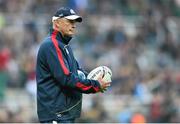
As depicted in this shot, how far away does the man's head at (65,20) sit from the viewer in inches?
313

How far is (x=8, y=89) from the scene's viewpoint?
1634cm

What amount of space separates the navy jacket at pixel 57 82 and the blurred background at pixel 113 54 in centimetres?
560

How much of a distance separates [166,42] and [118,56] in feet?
7.35

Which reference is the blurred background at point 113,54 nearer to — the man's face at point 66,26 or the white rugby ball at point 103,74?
the white rugby ball at point 103,74

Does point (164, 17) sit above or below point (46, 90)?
below

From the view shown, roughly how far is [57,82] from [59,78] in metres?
0.11

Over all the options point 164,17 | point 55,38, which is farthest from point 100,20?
point 55,38

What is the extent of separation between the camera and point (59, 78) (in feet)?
25.7

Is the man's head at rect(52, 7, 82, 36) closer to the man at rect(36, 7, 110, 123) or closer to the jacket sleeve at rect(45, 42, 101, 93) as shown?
the man at rect(36, 7, 110, 123)

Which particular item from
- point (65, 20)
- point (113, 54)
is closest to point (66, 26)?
point (65, 20)

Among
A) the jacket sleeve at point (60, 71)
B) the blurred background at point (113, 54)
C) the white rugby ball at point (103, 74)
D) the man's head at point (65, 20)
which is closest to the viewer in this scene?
the jacket sleeve at point (60, 71)

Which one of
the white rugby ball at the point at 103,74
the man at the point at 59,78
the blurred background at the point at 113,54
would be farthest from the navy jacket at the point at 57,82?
the blurred background at the point at 113,54

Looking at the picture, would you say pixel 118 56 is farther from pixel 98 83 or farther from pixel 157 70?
pixel 98 83

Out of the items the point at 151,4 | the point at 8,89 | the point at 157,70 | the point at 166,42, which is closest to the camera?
the point at 8,89
